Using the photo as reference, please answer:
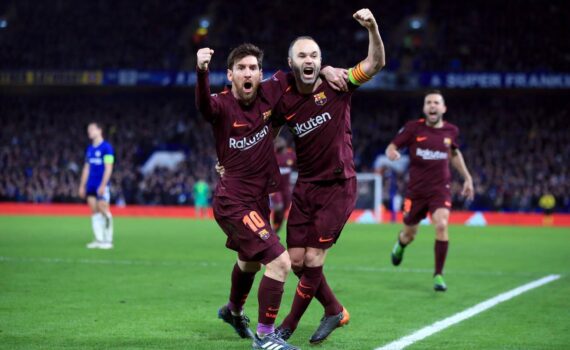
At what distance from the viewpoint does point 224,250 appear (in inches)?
656

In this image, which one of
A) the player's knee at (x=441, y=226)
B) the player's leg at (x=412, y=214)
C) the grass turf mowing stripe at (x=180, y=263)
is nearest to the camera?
the player's knee at (x=441, y=226)

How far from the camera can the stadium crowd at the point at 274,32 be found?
4147cm

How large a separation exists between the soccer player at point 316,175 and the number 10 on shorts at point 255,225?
645mm

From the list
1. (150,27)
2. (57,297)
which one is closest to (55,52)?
(150,27)

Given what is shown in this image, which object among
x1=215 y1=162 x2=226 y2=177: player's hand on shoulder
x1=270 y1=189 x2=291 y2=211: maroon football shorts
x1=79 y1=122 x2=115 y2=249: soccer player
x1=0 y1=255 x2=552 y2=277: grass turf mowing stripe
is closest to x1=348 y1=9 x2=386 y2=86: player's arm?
x1=215 y1=162 x2=226 y2=177: player's hand on shoulder

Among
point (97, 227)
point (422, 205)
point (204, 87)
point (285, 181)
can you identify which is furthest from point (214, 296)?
point (285, 181)

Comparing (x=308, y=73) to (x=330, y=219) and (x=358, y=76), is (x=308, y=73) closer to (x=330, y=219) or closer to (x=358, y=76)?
(x=358, y=76)

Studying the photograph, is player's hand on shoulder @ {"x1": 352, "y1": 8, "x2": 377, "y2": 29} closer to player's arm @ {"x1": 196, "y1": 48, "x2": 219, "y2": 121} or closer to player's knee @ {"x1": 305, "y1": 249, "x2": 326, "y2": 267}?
player's arm @ {"x1": 196, "y1": 48, "x2": 219, "y2": 121}

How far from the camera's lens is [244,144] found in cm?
645

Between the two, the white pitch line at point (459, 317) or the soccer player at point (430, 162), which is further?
the soccer player at point (430, 162)

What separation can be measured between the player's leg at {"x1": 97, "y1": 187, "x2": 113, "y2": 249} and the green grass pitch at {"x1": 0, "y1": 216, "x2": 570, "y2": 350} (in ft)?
0.96

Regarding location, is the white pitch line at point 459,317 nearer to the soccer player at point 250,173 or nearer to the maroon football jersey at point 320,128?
the soccer player at point 250,173

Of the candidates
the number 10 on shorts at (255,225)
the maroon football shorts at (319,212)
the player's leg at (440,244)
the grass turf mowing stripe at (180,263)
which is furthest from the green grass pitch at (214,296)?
the number 10 on shorts at (255,225)

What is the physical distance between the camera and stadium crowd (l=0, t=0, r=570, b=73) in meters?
41.5
